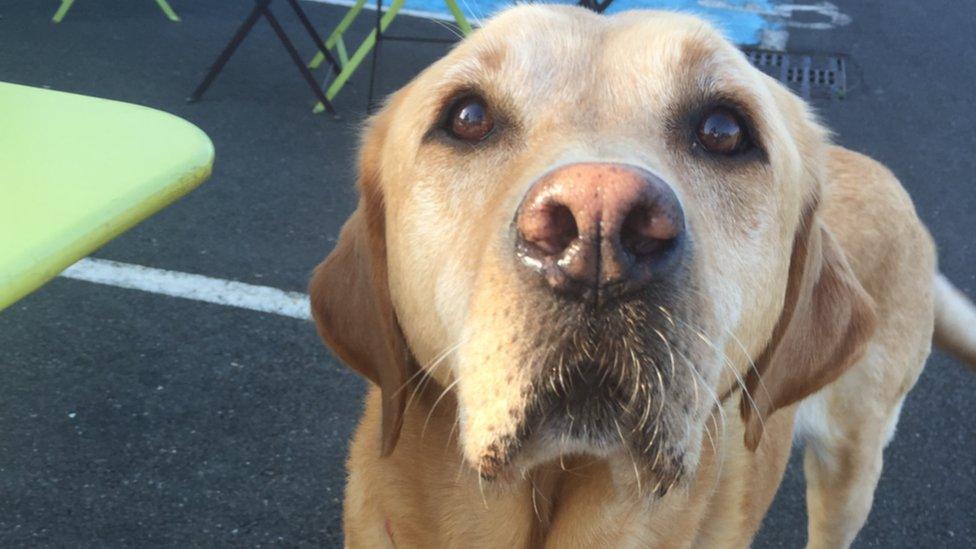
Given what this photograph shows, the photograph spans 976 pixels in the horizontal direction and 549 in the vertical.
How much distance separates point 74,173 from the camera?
1.89 meters

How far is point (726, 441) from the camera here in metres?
2.22

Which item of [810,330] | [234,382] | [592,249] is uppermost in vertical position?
[592,249]

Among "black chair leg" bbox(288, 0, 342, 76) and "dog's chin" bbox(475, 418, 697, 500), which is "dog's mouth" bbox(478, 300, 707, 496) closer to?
"dog's chin" bbox(475, 418, 697, 500)

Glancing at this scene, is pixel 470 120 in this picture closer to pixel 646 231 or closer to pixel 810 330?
pixel 646 231

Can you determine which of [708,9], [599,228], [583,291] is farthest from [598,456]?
[708,9]

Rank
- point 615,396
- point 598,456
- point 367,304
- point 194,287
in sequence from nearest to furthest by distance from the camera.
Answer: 1. point 615,396
2. point 598,456
3. point 367,304
4. point 194,287

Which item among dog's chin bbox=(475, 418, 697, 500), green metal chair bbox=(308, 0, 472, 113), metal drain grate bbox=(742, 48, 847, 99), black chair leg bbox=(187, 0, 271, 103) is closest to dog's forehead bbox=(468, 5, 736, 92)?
dog's chin bbox=(475, 418, 697, 500)

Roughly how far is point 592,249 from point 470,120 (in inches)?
26.7

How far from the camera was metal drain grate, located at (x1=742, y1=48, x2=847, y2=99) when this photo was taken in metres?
6.67

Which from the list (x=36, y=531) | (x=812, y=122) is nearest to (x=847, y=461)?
(x=812, y=122)

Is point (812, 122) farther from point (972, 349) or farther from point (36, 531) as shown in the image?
point (36, 531)

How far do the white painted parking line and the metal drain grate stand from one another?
4161mm

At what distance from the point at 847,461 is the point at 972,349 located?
1.90 ft

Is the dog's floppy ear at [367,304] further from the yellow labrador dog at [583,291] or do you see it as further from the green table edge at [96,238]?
the green table edge at [96,238]
